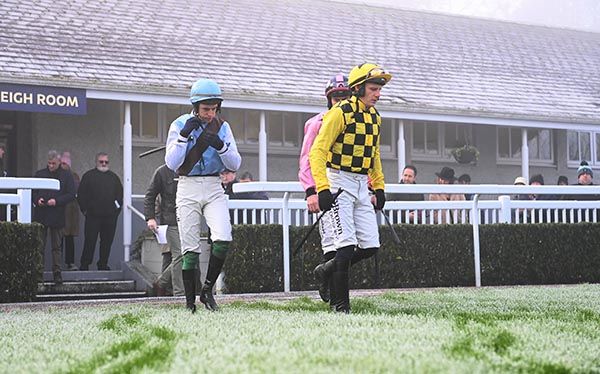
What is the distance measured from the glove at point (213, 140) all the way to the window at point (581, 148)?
1518 centimetres

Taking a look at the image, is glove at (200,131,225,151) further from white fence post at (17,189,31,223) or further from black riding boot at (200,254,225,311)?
white fence post at (17,189,31,223)

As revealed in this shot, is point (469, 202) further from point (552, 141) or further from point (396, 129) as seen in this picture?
point (552, 141)

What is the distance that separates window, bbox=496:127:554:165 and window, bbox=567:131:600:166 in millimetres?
557

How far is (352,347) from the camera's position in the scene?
15.6ft

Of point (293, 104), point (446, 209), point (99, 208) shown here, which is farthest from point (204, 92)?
point (293, 104)

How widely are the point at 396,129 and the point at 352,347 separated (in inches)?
572

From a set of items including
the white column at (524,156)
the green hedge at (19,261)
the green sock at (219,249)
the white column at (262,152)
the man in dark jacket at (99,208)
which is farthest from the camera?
the white column at (524,156)

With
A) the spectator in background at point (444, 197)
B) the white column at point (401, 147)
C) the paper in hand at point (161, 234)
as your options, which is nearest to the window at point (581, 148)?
the white column at point (401, 147)

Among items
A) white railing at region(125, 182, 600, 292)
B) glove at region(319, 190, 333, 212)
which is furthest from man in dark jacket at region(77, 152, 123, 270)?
glove at region(319, 190, 333, 212)

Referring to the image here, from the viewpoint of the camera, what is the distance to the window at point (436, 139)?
19484mm

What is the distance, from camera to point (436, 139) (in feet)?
64.6

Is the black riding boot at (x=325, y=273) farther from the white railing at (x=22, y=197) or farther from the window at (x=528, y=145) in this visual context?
the window at (x=528, y=145)

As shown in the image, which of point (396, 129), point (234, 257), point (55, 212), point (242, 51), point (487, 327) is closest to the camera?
point (487, 327)

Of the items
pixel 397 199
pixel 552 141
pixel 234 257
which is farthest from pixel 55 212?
pixel 552 141
